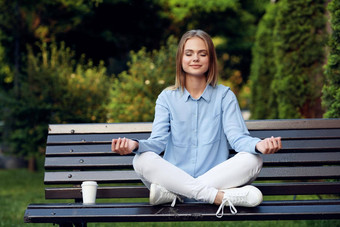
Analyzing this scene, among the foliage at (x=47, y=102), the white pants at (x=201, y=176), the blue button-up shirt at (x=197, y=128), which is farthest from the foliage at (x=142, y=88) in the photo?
the white pants at (x=201, y=176)

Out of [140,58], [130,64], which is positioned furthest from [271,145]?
[140,58]

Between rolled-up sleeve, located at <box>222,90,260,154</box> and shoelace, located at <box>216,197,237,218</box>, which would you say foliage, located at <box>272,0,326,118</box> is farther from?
shoelace, located at <box>216,197,237,218</box>

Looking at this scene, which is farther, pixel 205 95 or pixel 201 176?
pixel 205 95

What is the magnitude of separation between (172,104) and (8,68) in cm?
1292

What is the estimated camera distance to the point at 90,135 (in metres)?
4.15

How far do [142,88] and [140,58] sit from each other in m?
1.21

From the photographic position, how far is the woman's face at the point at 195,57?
3.75 m

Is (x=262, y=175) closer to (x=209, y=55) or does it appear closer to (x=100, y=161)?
(x=209, y=55)

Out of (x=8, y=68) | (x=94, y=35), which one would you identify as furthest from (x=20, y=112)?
(x=94, y=35)

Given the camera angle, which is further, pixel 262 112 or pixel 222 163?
pixel 262 112

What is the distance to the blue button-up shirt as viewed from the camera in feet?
12.0

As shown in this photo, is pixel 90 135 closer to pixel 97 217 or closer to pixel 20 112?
pixel 97 217

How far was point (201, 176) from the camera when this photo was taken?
339 cm

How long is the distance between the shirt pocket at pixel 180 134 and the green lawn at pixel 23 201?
1.80 metres
